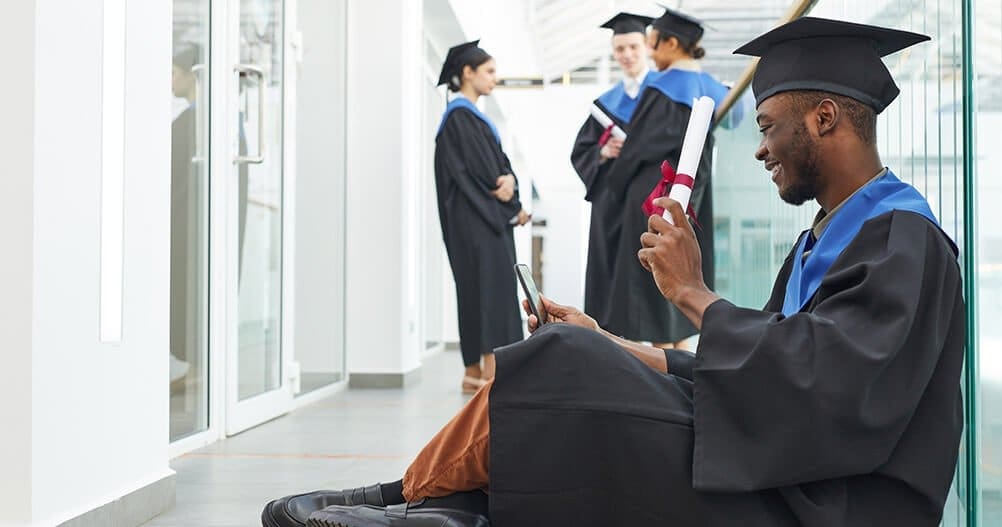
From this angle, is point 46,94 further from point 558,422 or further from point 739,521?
point 739,521

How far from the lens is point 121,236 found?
8.41 feet

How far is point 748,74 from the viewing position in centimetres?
439

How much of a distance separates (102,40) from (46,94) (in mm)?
305

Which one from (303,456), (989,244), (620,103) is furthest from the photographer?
(620,103)

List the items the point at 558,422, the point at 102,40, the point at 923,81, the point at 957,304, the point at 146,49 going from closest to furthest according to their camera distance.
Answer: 1. the point at 957,304
2. the point at 558,422
3. the point at 923,81
4. the point at 102,40
5. the point at 146,49

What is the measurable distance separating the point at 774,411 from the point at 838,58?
0.61m

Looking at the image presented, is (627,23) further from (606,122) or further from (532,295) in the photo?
(532,295)

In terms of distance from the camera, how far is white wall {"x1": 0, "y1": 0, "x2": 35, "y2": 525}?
7.02 feet

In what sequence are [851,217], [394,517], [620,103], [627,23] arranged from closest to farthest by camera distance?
[851,217] → [394,517] → [620,103] → [627,23]

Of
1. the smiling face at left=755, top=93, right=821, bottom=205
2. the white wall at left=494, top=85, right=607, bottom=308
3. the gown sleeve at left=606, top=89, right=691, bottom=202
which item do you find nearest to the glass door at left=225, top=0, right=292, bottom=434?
the gown sleeve at left=606, top=89, right=691, bottom=202

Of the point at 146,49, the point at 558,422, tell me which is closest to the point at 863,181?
the point at 558,422

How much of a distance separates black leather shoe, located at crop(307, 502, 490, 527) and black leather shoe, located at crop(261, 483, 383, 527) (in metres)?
0.09

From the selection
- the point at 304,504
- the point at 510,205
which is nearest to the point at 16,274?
the point at 304,504

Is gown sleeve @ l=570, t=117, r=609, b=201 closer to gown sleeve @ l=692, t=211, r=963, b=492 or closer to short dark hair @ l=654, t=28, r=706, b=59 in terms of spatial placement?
short dark hair @ l=654, t=28, r=706, b=59
